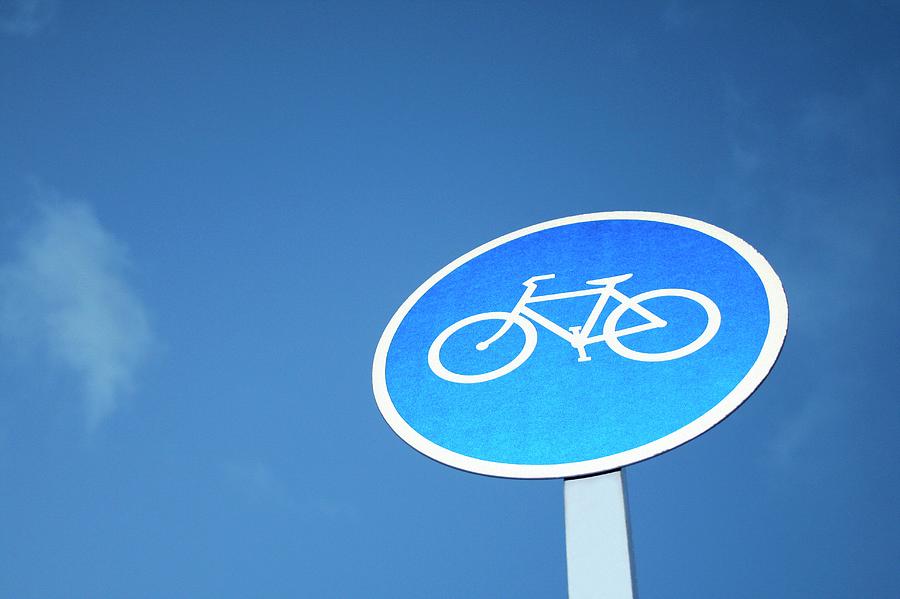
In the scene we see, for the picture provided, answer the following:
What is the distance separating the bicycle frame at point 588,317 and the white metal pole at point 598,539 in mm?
913

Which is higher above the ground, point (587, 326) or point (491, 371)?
point (587, 326)

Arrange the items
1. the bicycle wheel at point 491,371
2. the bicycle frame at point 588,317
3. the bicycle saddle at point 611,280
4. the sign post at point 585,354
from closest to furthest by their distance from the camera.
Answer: the sign post at point 585,354
the bicycle frame at point 588,317
the bicycle wheel at point 491,371
the bicycle saddle at point 611,280

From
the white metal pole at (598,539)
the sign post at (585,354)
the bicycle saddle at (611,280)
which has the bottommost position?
the white metal pole at (598,539)

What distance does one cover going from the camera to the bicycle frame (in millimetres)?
6262

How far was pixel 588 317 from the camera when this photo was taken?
648 centimetres

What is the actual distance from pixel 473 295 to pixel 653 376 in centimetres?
157

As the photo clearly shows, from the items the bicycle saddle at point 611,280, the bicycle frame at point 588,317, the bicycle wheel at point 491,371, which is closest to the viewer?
the bicycle frame at point 588,317

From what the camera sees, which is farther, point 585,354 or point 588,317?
point 588,317

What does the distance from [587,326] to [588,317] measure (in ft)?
0.34

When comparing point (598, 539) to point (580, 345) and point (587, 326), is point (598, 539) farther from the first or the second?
point (587, 326)

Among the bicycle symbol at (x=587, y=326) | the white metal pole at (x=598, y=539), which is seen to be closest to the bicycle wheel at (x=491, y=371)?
the bicycle symbol at (x=587, y=326)

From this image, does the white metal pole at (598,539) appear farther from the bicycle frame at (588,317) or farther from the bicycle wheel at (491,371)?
the bicycle wheel at (491,371)

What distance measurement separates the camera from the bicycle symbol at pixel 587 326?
241 inches

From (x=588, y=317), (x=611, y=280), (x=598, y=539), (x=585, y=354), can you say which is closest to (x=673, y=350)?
(x=585, y=354)
